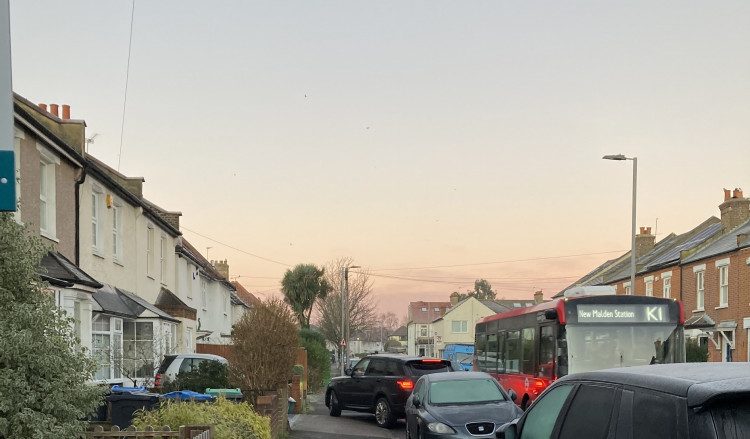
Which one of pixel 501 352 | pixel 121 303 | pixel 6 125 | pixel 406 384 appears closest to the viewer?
pixel 6 125

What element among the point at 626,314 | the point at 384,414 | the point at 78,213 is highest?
the point at 78,213

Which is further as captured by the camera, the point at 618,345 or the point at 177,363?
the point at 177,363

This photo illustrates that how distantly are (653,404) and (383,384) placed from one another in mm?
17224

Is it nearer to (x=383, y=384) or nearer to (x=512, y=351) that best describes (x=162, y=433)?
(x=383, y=384)

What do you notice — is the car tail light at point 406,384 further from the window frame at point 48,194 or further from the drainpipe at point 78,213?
the window frame at point 48,194

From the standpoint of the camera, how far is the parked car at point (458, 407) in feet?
44.4

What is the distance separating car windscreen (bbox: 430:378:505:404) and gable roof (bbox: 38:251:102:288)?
7.34 m

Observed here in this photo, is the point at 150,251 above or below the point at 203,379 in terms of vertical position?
above

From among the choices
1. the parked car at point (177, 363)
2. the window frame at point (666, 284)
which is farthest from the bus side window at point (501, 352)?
the window frame at point (666, 284)

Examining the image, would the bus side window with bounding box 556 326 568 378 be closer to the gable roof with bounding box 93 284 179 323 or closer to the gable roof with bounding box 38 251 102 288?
the gable roof with bounding box 38 251 102 288

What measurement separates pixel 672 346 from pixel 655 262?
108 ft

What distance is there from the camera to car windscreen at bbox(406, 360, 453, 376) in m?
20.9

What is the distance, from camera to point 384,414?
20.8m

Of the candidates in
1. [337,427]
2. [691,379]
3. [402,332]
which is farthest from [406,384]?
[402,332]
